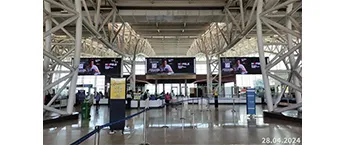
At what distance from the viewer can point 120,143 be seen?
20.9ft

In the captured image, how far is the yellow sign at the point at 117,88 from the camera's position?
26.7ft

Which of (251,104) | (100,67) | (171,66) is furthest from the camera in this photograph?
(171,66)

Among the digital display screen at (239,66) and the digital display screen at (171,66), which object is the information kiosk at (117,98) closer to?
the digital display screen at (171,66)

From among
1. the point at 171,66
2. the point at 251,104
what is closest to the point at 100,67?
the point at 171,66

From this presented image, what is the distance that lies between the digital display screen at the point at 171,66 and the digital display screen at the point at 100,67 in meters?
3.47

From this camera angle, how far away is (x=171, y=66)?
909 inches

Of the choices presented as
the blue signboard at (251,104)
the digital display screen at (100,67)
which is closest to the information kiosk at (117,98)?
the blue signboard at (251,104)

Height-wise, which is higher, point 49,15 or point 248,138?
point 49,15

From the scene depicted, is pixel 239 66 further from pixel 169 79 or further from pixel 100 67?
pixel 169 79

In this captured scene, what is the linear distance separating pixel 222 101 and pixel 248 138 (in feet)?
57.7

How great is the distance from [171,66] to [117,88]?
1505 centimetres

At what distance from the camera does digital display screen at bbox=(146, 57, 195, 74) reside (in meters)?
22.9
